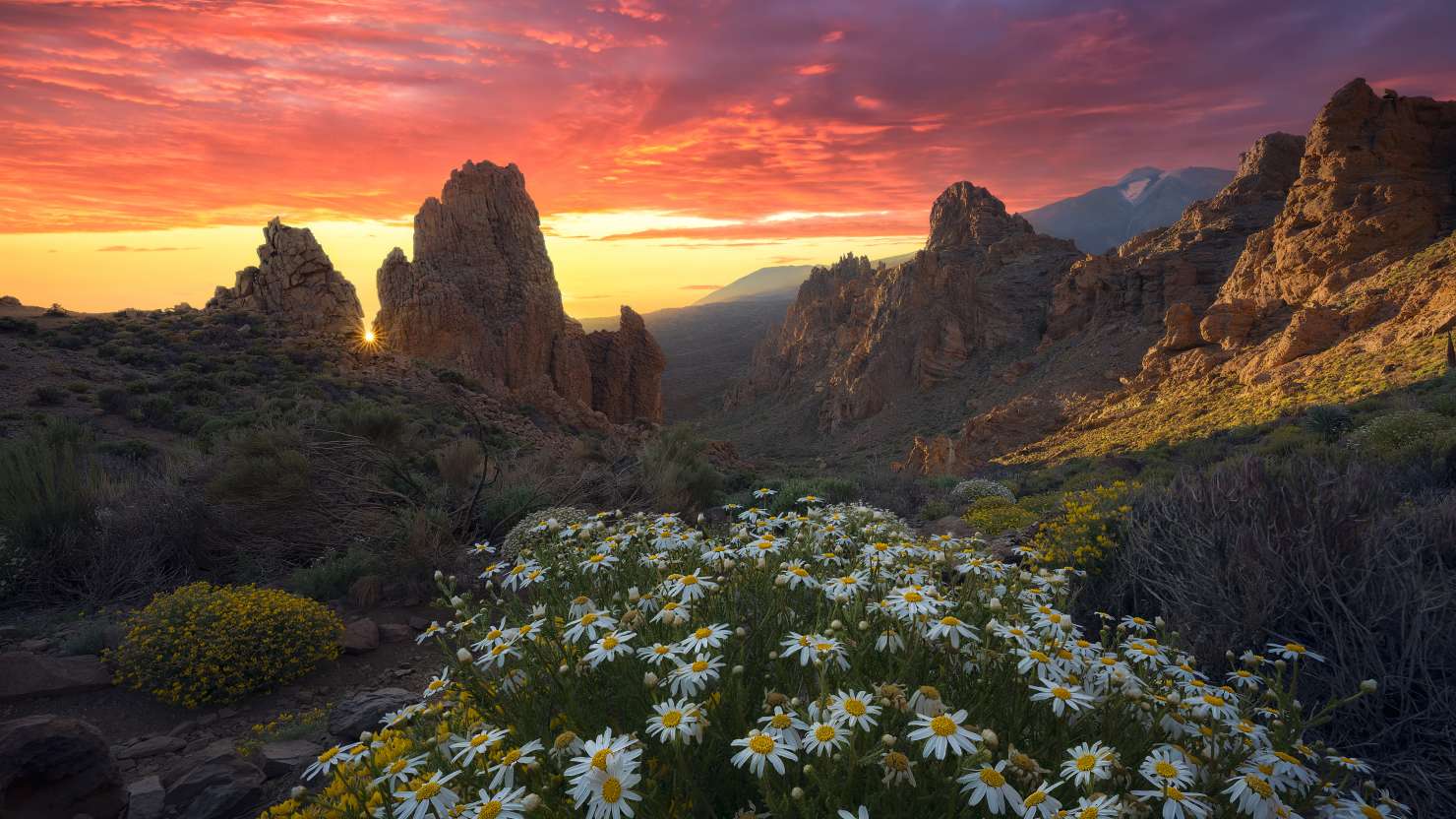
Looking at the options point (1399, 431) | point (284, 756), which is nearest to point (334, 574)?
point (284, 756)

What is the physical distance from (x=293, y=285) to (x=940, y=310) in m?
50.5

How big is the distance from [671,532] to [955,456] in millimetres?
27381

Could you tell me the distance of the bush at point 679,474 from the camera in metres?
10.5

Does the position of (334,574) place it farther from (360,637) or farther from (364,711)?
(364,711)

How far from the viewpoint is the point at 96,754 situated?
382 cm

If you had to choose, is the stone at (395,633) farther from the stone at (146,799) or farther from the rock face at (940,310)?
the rock face at (940,310)

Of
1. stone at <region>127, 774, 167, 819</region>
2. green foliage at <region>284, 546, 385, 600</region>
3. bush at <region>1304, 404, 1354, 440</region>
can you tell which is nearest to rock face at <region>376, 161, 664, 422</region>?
green foliage at <region>284, 546, 385, 600</region>

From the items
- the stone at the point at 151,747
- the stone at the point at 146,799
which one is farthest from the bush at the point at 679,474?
the stone at the point at 146,799

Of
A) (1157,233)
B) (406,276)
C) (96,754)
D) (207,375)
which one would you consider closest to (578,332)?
(406,276)

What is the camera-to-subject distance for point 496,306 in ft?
136

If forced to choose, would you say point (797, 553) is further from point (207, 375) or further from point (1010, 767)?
point (207, 375)

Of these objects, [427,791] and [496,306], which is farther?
[496,306]

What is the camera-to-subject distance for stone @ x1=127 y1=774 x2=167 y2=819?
397 cm

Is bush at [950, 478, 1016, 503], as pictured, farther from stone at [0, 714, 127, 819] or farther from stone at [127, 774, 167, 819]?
stone at [0, 714, 127, 819]
